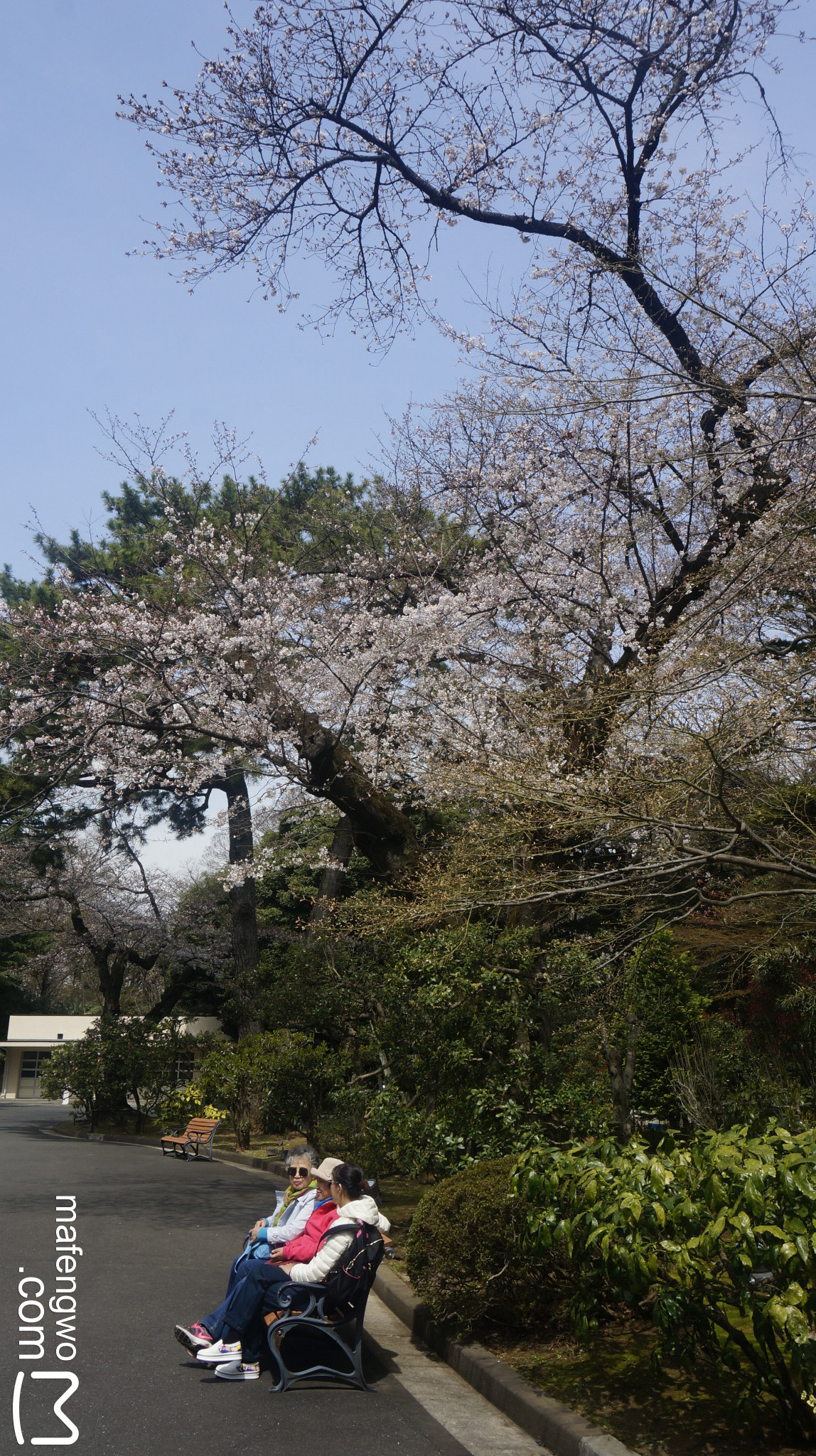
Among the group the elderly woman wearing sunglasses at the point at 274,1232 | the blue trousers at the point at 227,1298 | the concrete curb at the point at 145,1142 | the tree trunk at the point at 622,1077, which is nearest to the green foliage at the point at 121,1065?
the concrete curb at the point at 145,1142

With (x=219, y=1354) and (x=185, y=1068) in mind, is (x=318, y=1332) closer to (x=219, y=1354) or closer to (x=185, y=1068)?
(x=219, y=1354)

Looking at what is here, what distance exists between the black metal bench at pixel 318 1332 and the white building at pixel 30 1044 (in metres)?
38.6

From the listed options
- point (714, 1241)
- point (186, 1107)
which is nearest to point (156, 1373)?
Answer: point (714, 1241)

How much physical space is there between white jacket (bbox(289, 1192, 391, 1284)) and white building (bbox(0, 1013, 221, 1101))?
38.6 meters

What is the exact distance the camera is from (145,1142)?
67.9 ft

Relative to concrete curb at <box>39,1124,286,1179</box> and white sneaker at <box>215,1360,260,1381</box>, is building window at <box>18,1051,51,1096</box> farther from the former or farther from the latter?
white sneaker at <box>215,1360,260,1381</box>

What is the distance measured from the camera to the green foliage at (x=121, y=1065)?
70.6 ft

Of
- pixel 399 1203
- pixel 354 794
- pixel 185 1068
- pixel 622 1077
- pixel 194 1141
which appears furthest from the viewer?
pixel 185 1068

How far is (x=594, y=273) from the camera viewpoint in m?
9.96

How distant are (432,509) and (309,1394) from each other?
1293 cm

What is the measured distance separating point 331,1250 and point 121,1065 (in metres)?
18.3

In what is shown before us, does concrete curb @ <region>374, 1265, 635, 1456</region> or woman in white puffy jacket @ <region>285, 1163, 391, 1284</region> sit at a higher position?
woman in white puffy jacket @ <region>285, 1163, 391, 1284</region>

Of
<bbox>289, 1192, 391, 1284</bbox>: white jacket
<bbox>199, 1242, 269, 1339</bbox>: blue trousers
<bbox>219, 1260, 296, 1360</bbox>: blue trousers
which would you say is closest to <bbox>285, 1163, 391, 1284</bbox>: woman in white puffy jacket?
<bbox>289, 1192, 391, 1284</bbox>: white jacket

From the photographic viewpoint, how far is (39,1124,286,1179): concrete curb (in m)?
15.4
